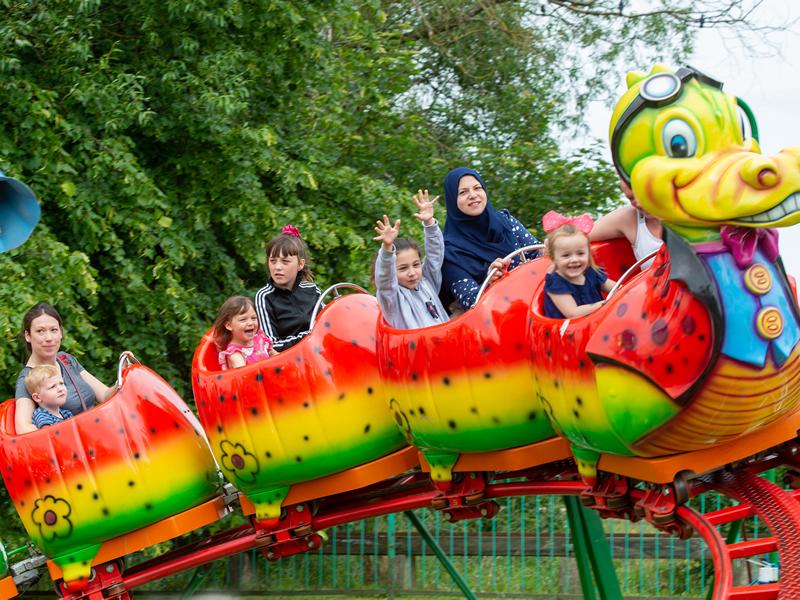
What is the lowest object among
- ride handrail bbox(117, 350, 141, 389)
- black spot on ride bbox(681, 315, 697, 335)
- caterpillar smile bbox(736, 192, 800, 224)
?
black spot on ride bbox(681, 315, 697, 335)

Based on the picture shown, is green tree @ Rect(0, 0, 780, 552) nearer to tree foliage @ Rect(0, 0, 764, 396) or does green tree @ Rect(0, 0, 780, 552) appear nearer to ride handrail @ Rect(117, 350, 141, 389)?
tree foliage @ Rect(0, 0, 764, 396)

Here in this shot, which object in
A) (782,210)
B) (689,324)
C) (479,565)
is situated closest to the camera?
(782,210)

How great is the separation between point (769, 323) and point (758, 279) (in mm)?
128

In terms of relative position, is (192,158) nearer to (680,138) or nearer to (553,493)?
(553,493)

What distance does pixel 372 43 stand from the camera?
9.09 m

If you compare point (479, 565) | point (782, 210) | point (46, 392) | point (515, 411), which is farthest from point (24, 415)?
point (479, 565)

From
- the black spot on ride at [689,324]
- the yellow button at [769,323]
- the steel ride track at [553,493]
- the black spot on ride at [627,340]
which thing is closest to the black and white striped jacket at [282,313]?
the steel ride track at [553,493]

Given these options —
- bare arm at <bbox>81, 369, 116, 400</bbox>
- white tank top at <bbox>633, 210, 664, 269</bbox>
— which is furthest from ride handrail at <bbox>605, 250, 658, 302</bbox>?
bare arm at <bbox>81, 369, 116, 400</bbox>

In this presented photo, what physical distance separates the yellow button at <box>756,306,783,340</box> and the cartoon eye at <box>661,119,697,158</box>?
0.49 meters

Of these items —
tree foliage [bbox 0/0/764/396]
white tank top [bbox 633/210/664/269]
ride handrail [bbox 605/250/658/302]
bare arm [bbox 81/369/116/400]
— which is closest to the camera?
ride handrail [bbox 605/250/658/302]

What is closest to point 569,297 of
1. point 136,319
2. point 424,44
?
point 136,319

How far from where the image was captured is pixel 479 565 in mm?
7711

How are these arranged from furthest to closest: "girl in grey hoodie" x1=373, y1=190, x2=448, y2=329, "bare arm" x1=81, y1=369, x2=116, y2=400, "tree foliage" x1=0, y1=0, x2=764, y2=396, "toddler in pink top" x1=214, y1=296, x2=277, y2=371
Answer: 1. "tree foliage" x1=0, y1=0, x2=764, y2=396
2. "bare arm" x1=81, y1=369, x2=116, y2=400
3. "toddler in pink top" x1=214, y1=296, x2=277, y2=371
4. "girl in grey hoodie" x1=373, y1=190, x2=448, y2=329

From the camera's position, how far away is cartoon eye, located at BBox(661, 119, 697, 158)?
11.3ft
